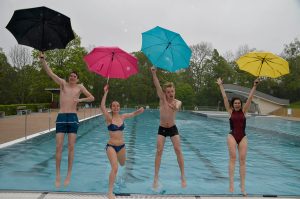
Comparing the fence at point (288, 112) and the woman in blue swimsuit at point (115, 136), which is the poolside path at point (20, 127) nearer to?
the woman in blue swimsuit at point (115, 136)

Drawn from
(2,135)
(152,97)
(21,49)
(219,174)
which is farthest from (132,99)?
(219,174)

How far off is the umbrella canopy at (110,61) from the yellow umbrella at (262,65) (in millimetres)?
2372

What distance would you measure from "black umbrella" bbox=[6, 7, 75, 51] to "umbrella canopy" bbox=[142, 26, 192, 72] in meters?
1.66

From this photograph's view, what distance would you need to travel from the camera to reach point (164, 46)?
6176 millimetres

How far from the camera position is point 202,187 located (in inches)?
308

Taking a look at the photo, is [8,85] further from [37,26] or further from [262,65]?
[262,65]

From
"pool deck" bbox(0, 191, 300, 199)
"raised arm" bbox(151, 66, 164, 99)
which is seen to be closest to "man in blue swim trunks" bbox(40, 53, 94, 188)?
"pool deck" bbox(0, 191, 300, 199)

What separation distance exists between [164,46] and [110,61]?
1.10 metres

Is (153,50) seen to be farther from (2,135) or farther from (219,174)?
(2,135)

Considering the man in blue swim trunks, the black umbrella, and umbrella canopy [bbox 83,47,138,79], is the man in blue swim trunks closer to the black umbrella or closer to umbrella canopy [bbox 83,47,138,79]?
the black umbrella

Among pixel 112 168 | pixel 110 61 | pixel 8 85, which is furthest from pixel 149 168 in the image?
pixel 8 85

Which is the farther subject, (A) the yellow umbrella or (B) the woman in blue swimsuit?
(A) the yellow umbrella

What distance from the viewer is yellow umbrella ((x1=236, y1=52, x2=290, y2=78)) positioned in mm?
6574

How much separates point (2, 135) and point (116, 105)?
35.7 ft
